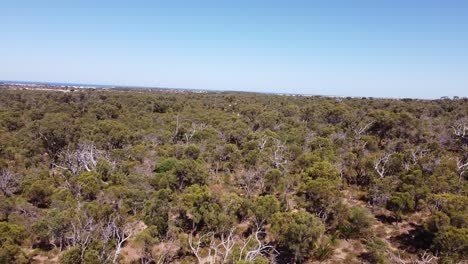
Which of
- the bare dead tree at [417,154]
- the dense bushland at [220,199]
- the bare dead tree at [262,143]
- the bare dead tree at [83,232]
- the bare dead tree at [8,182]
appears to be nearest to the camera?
the bare dead tree at [83,232]

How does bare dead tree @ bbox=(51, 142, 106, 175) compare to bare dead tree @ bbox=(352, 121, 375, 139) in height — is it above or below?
below

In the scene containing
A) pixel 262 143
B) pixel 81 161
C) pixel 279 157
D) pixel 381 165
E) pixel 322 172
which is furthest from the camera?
pixel 262 143

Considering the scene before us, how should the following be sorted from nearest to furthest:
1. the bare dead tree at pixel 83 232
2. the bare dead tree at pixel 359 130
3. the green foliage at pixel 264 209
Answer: the bare dead tree at pixel 83 232 < the green foliage at pixel 264 209 < the bare dead tree at pixel 359 130

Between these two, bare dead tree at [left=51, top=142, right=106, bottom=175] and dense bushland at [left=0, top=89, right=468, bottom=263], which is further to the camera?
bare dead tree at [left=51, top=142, right=106, bottom=175]

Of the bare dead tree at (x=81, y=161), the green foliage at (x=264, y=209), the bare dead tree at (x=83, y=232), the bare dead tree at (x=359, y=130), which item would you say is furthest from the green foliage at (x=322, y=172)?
the bare dead tree at (x=81, y=161)

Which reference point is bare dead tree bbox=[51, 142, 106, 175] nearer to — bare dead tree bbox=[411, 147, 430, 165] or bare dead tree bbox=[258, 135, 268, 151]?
bare dead tree bbox=[258, 135, 268, 151]

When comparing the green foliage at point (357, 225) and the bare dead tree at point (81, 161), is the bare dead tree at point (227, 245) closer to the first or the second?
the green foliage at point (357, 225)

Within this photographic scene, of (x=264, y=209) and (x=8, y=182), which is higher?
(x=264, y=209)

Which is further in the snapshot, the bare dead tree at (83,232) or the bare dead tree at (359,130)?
the bare dead tree at (359,130)

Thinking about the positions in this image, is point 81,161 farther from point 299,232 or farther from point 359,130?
point 359,130

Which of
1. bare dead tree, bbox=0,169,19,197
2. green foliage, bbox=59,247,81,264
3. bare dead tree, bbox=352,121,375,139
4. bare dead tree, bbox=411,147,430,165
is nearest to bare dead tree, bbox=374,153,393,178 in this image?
bare dead tree, bbox=411,147,430,165

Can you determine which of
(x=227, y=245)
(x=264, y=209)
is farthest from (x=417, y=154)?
(x=227, y=245)

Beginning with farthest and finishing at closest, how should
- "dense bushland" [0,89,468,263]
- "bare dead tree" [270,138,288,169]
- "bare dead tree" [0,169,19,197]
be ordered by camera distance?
"bare dead tree" [270,138,288,169] < "bare dead tree" [0,169,19,197] < "dense bushland" [0,89,468,263]
